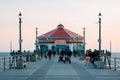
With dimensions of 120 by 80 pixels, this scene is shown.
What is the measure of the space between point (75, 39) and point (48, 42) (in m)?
6.49

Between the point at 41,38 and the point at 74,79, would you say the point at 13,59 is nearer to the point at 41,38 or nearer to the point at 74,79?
the point at 74,79

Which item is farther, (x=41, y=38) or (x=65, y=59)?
(x=41, y=38)

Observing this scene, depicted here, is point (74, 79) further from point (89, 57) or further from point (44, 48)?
point (44, 48)

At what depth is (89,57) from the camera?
135 ft

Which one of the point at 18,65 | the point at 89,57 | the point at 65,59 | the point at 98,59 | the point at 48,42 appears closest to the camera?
the point at 18,65

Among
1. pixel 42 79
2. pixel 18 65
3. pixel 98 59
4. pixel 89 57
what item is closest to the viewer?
pixel 42 79

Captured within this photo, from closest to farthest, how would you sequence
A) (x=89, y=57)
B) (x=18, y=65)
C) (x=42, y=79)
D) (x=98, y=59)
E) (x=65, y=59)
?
1. (x=42, y=79)
2. (x=18, y=65)
3. (x=98, y=59)
4. (x=89, y=57)
5. (x=65, y=59)

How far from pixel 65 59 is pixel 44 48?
174 ft

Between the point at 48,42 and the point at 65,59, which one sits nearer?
the point at 65,59

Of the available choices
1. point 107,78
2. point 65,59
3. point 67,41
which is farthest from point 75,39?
point 107,78

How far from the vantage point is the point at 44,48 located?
100562 mm

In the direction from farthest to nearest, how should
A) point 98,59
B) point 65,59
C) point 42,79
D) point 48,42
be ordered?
point 48,42
point 65,59
point 98,59
point 42,79

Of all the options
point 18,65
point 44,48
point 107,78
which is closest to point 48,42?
point 44,48

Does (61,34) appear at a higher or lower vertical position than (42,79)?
higher
